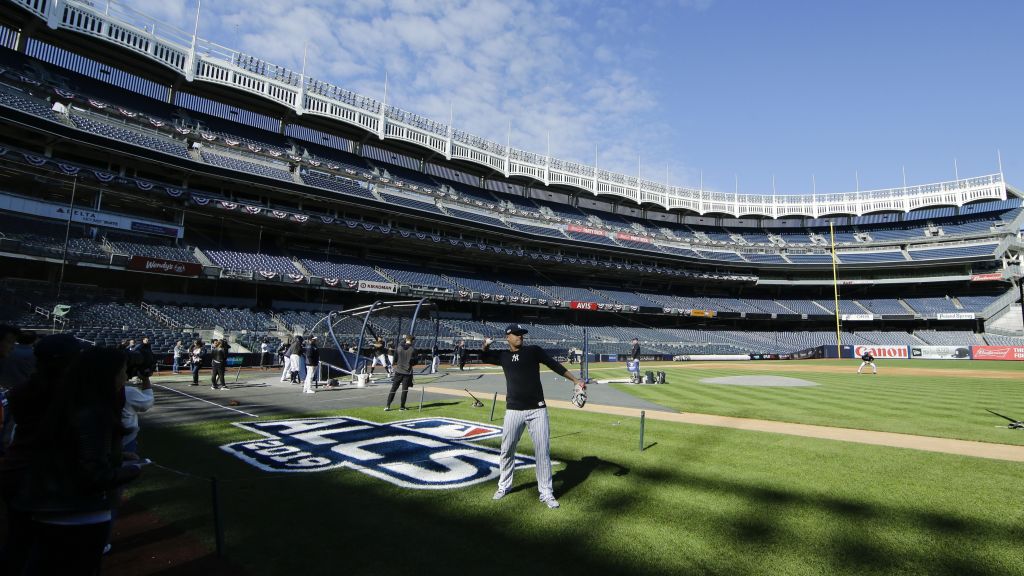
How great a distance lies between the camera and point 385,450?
852cm

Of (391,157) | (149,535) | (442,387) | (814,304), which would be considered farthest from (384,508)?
(814,304)

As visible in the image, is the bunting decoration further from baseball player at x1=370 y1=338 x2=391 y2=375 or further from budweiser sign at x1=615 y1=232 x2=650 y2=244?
budweiser sign at x1=615 y1=232 x2=650 y2=244

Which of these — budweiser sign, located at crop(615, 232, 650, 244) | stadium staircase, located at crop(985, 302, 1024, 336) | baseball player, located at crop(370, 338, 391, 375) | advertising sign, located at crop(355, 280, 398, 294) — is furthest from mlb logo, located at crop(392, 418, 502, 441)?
stadium staircase, located at crop(985, 302, 1024, 336)

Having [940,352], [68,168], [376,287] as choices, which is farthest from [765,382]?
[940,352]

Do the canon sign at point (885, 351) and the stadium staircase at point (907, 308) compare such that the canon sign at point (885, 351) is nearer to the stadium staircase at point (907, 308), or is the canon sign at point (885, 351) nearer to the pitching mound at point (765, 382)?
the stadium staircase at point (907, 308)

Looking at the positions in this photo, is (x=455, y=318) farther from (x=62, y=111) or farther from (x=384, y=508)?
(x=384, y=508)

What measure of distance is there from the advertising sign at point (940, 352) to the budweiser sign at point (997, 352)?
839 mm

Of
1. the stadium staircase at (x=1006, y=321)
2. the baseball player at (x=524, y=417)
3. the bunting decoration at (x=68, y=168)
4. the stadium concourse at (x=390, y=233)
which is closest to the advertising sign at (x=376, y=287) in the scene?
the stadium concourse at (x=390, y=233)

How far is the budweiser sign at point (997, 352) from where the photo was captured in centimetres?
4609

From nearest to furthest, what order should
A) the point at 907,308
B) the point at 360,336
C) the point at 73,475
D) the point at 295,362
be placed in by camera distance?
Result: the point at 73,475, the point at 295,362, the point at 360,336, the point at 907,308

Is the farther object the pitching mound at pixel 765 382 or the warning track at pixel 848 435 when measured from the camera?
the pitching mound at pixel 765 382

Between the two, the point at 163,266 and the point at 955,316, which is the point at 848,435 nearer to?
the point at 163,266

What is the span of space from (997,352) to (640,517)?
62.4m

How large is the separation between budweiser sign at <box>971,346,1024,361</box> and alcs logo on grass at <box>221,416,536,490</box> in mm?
59930
